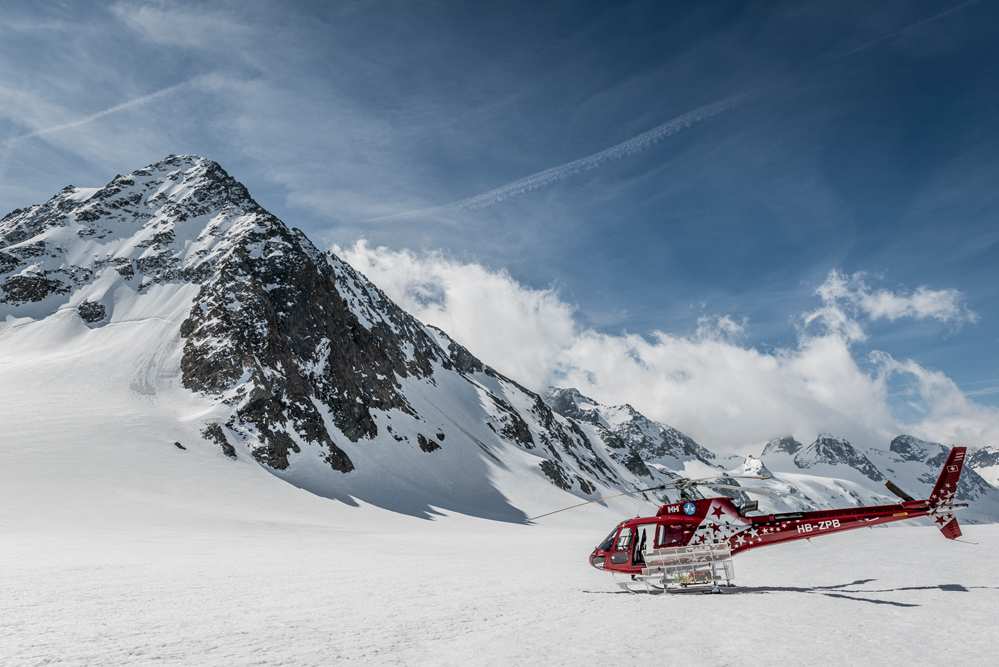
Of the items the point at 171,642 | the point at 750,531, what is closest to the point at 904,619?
the point at 750,531

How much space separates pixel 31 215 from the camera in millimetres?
98438

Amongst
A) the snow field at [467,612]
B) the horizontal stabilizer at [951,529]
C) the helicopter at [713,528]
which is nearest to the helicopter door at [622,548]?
the helicopter at [713,528]

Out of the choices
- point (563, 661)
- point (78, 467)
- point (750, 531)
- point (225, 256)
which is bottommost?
point (563, 661)

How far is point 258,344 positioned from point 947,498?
228 ft

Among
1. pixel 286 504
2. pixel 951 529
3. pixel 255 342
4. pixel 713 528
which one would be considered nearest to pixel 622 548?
pixel 713 528

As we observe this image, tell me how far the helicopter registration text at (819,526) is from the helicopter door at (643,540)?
13.4 ft

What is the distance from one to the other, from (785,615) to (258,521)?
1376 inches

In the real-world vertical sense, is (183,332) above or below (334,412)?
above

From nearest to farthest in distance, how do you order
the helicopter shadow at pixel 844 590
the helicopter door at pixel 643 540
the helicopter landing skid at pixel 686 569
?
the helicopter shadow at pixel 844 590 → the helicopter landing skid at pixel 686 569 → the helicopter door at pixel 643 540

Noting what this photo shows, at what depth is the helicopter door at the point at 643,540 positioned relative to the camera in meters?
14.0

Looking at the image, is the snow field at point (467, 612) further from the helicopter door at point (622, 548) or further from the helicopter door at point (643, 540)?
the helicopter door at point (643, 540)

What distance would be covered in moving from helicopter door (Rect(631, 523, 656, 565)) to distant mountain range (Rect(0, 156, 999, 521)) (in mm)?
45024

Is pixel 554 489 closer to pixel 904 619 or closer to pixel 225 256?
pixel 225 256

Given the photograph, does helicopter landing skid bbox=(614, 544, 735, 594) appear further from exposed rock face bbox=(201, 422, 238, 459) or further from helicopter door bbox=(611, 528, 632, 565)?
exposed rock face bbox=(201, 422, 238, 459)
